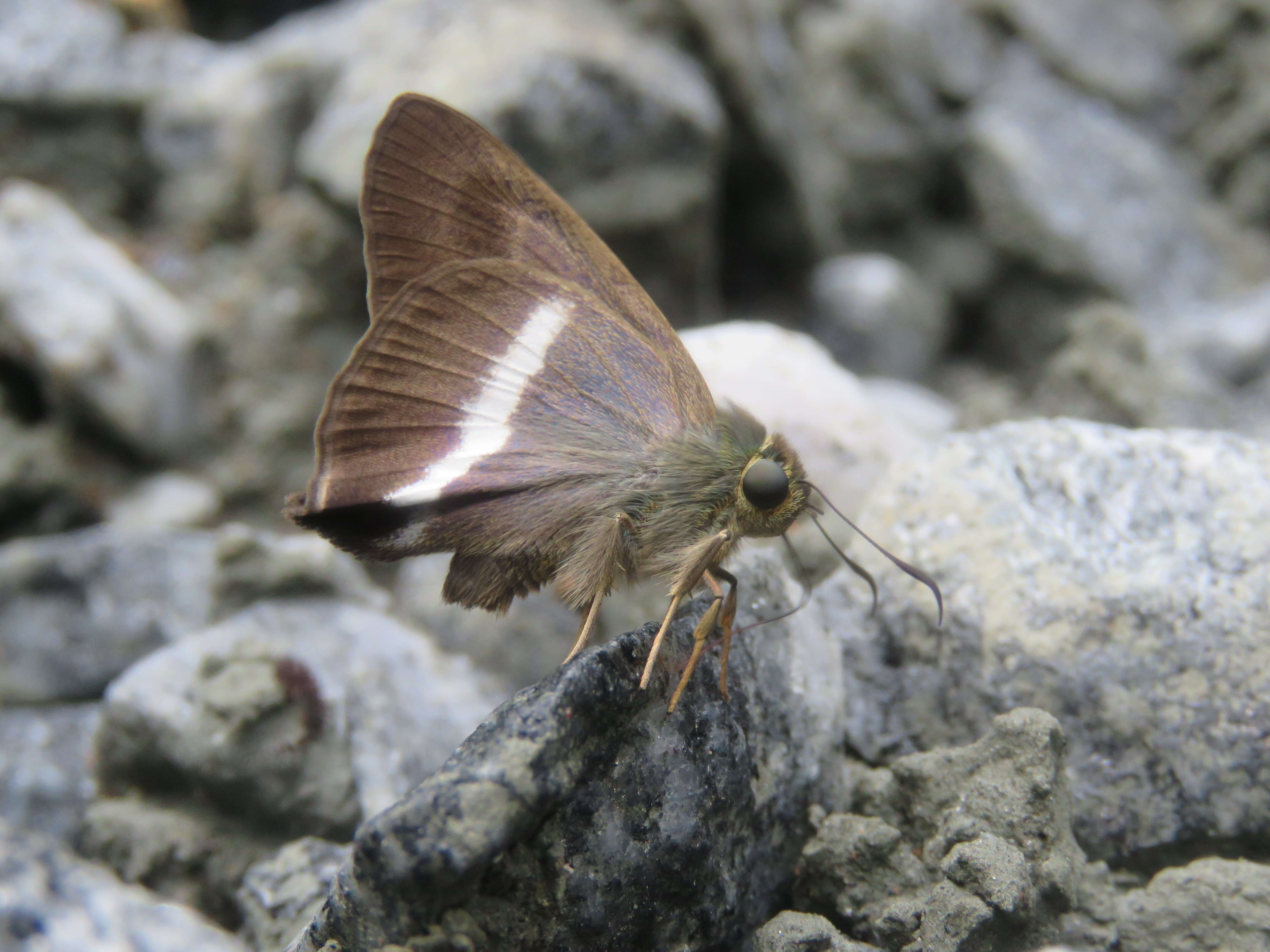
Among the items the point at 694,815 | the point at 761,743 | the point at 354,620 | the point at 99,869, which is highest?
the point at 761,743

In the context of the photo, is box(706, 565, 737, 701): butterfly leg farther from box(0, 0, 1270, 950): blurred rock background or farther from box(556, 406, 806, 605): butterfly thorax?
box(0, 0, 1270, 950): blurred rock background

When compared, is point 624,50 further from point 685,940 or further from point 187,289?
point 685,940

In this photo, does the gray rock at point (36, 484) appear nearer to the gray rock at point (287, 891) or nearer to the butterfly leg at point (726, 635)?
the gray rock at point (287, 891)

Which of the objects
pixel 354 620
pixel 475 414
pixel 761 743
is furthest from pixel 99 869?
pixel 761 743

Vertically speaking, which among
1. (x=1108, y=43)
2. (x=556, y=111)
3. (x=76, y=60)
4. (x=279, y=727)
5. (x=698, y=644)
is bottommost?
(x=279, y=727)

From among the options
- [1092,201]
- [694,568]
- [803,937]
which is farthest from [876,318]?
[803,937]

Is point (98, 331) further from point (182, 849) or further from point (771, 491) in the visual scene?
point (771, 491)

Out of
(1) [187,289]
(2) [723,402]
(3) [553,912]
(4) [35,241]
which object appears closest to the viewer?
(3) [553,912]

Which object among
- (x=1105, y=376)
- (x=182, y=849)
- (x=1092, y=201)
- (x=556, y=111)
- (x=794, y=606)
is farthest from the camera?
(x=1092, y=201)
